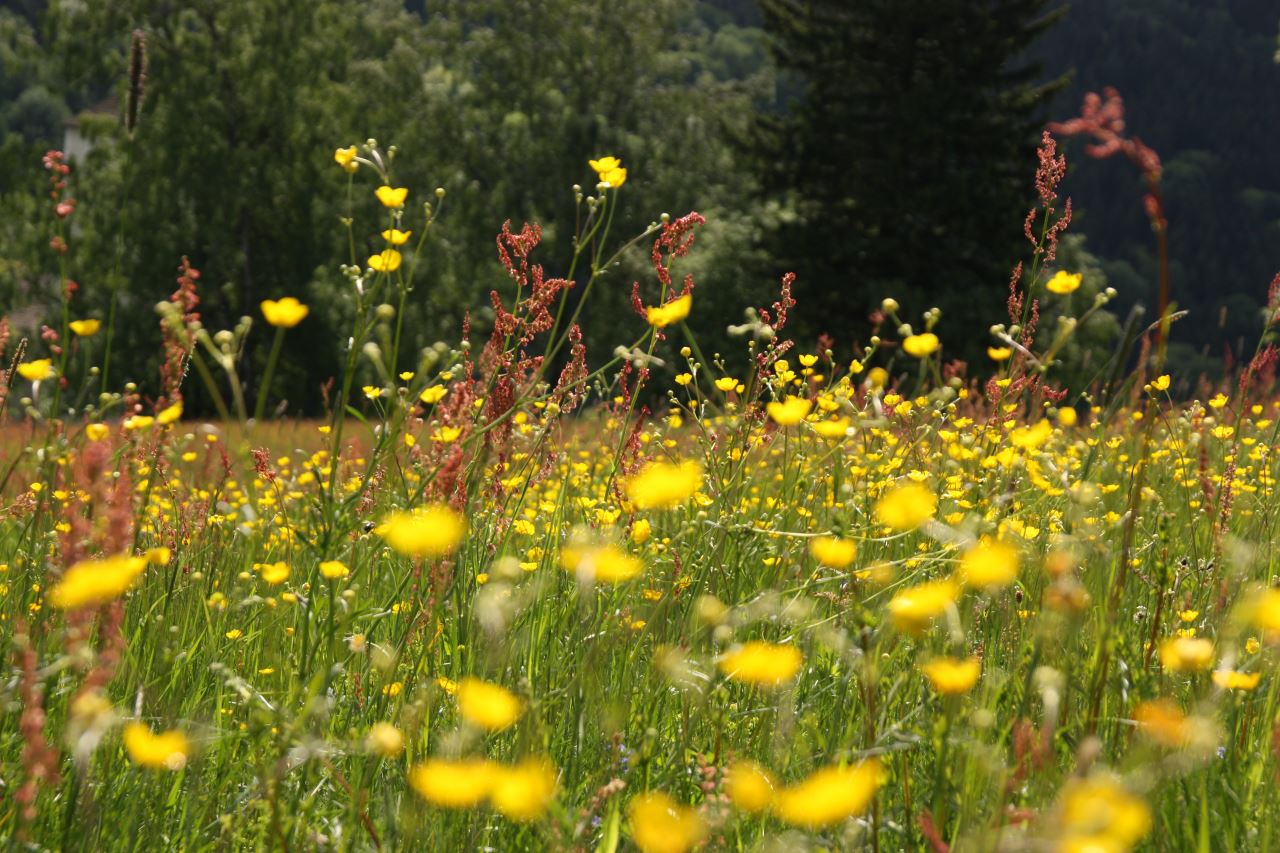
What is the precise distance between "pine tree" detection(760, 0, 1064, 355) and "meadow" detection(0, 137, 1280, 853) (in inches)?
682

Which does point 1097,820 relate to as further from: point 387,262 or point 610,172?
point 610,172

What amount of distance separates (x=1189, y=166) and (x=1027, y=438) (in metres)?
72.4

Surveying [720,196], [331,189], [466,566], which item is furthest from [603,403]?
[720,196]

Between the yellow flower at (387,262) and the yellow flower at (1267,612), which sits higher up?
the yellow flower at (1267,612)

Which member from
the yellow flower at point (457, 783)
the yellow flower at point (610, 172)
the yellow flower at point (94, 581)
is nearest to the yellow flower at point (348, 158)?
the yellow flower at point (610, 172)

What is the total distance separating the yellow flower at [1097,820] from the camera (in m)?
0.91

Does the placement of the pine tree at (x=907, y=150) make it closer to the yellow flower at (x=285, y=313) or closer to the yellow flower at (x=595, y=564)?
the yellow flower at (x=595, y=564)

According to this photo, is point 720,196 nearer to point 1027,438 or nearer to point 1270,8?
point 1027,438

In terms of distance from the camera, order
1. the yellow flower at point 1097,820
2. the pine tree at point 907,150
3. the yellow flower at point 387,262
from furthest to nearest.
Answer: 1. the pine tree at point 907,150
2. the yellow flower at point 387,262
3. the yellow flower at point 1097,820

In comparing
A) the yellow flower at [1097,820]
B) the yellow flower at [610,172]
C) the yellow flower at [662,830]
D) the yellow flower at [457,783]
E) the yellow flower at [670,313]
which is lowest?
the yellow flower at [662,830]

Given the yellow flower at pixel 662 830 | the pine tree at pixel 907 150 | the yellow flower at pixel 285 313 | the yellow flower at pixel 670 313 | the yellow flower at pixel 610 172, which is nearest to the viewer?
the yellow flower at pixel 662 830

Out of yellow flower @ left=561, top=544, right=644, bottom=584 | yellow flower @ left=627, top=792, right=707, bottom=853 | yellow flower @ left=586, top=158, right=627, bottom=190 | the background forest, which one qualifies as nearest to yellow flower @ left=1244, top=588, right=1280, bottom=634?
yellow flower @ left=627, top=792, right=707, bottom=853

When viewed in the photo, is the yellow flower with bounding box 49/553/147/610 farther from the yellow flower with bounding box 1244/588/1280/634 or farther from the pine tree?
the pine tree

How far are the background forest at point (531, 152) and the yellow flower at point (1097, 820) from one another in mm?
18415
